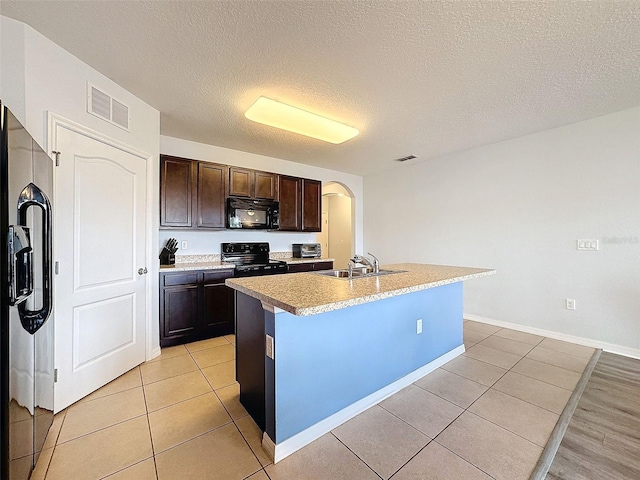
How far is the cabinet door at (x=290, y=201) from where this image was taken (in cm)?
429

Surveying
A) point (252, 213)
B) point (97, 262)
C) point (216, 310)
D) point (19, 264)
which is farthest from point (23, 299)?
point (252, 213)

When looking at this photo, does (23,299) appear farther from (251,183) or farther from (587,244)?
(587,244)

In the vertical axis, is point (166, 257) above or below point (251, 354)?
above

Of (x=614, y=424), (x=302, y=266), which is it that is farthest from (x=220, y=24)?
(x=614, y=424)

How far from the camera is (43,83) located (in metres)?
1.81

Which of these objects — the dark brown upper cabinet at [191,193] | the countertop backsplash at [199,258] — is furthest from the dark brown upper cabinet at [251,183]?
the countertop backsplash at [199,258]

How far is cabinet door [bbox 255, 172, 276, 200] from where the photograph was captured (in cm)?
400

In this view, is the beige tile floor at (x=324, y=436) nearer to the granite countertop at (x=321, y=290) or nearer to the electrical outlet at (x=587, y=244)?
the granite countertop at (x=321, y=290)

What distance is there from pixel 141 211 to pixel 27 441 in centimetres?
183

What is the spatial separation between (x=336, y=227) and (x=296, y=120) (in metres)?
4.90

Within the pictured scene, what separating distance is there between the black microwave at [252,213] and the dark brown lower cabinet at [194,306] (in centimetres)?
76

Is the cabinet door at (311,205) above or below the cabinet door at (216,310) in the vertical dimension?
above

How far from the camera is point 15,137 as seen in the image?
1.19 meters

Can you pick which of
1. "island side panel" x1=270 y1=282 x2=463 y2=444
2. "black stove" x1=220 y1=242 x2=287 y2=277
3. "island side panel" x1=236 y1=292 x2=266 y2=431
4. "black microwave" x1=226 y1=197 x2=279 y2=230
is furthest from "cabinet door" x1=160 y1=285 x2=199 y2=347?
"island side panel" x1=270 y1=282 x2=463 y2=444
